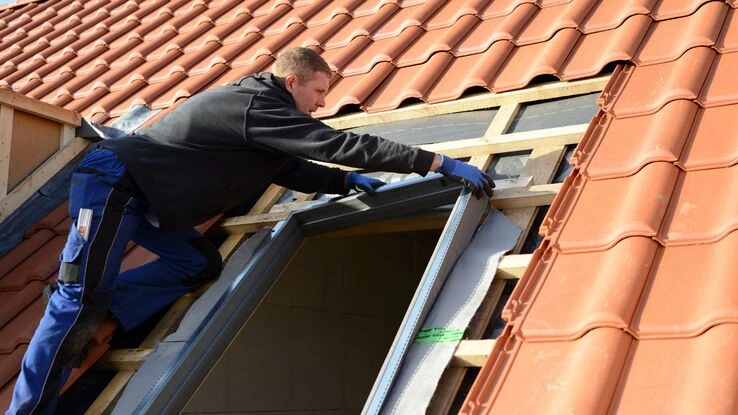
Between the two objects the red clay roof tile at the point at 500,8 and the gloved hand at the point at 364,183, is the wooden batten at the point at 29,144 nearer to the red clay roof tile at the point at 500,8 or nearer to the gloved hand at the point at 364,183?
the gloved hand at the point at 364,183

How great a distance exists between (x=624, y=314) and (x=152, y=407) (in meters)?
1.65

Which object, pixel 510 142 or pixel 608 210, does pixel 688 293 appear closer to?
pixel 608 210

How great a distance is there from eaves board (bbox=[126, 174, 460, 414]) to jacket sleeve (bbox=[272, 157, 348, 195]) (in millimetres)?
103

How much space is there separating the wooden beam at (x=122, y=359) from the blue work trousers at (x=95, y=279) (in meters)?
0.11

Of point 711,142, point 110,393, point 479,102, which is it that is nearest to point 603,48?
point 479,102

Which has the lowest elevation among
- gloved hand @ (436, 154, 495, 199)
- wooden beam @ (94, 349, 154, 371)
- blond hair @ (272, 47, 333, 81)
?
wooden beam @ (94, 349, 154, 371)

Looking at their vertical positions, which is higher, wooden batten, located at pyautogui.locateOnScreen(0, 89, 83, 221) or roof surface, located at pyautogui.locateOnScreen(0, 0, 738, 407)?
roof surface, located at pyautogui.locateOnScreen(0, 0, 738, 407)

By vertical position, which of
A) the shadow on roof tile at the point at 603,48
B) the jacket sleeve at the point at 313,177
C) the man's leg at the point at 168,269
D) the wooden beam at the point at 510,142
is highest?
the shadow on roof tile at the point at 603,48

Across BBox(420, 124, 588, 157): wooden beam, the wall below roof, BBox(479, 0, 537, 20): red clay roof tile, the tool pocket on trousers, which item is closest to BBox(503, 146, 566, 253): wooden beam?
BBox(420, 124, 588, 157): wooden beam

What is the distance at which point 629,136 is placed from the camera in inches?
135

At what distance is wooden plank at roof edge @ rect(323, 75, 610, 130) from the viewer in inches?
155

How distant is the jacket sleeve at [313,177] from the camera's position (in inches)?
152

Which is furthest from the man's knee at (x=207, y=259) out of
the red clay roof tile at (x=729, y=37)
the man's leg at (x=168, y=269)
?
the red clay roof tile at (x=729, y=37)

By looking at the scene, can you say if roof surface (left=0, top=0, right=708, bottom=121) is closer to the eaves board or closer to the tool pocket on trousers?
the eaves board
